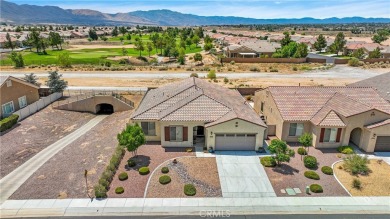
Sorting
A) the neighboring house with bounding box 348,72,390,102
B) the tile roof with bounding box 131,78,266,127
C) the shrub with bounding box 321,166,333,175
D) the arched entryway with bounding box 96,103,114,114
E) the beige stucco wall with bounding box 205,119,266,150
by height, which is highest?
the neighboring house with bounding box 348,72,390,102

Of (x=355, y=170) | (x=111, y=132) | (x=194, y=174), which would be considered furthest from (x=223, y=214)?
(x=111, y=132)

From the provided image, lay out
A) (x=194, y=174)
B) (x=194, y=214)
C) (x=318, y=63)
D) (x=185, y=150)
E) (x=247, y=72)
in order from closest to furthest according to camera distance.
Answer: (x=194, y=214) → (x=194, y=174) → (x=185, y=150) → (x=247, y=72) → (x=318, y=63)

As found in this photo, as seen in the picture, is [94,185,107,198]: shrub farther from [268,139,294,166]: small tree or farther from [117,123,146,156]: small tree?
[268,139,294,166]: small tree

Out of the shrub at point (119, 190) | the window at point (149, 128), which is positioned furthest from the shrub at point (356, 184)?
the window at point (149, 128)

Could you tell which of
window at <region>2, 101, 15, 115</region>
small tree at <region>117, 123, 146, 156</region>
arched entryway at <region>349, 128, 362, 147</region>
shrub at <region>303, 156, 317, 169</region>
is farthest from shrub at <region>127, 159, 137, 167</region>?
arched entryway at <region>349, 128, 362, 147</region>

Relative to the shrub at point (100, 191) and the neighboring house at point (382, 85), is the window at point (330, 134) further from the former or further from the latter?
the shrub at point (100, 191)

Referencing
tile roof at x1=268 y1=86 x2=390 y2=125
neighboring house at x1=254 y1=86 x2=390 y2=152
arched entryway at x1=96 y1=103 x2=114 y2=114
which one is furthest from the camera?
arched entryway at x1=96 y1=103 x2=114 y2=114

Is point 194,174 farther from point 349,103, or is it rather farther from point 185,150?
point 349,103

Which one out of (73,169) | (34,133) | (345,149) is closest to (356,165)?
(345,149)
